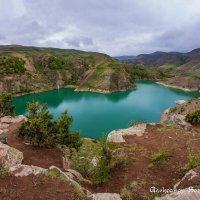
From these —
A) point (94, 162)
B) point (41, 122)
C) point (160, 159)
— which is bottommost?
point (94, 162)

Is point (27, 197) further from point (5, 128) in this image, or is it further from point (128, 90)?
point (128, 90)

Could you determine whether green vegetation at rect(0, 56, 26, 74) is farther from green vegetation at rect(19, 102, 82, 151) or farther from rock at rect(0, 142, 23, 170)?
rock at rect(0, 142, 23, 170)

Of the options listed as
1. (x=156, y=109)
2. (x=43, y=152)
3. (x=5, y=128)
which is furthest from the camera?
(x=156, y=109)

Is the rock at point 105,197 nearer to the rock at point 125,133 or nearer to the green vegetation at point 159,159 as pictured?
the green vegetation at point 159,159

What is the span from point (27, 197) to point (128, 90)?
124475mm

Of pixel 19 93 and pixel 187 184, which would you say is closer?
pixel 187 184

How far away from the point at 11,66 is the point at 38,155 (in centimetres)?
11703

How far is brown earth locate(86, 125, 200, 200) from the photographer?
1612cm

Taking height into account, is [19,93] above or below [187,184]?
below

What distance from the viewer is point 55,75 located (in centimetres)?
14438

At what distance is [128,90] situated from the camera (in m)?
135

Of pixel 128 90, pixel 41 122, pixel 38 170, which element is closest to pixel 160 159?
pixel 38 170

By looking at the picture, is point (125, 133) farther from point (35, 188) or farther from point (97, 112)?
point (97, 112)

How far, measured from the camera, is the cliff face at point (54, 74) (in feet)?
393
